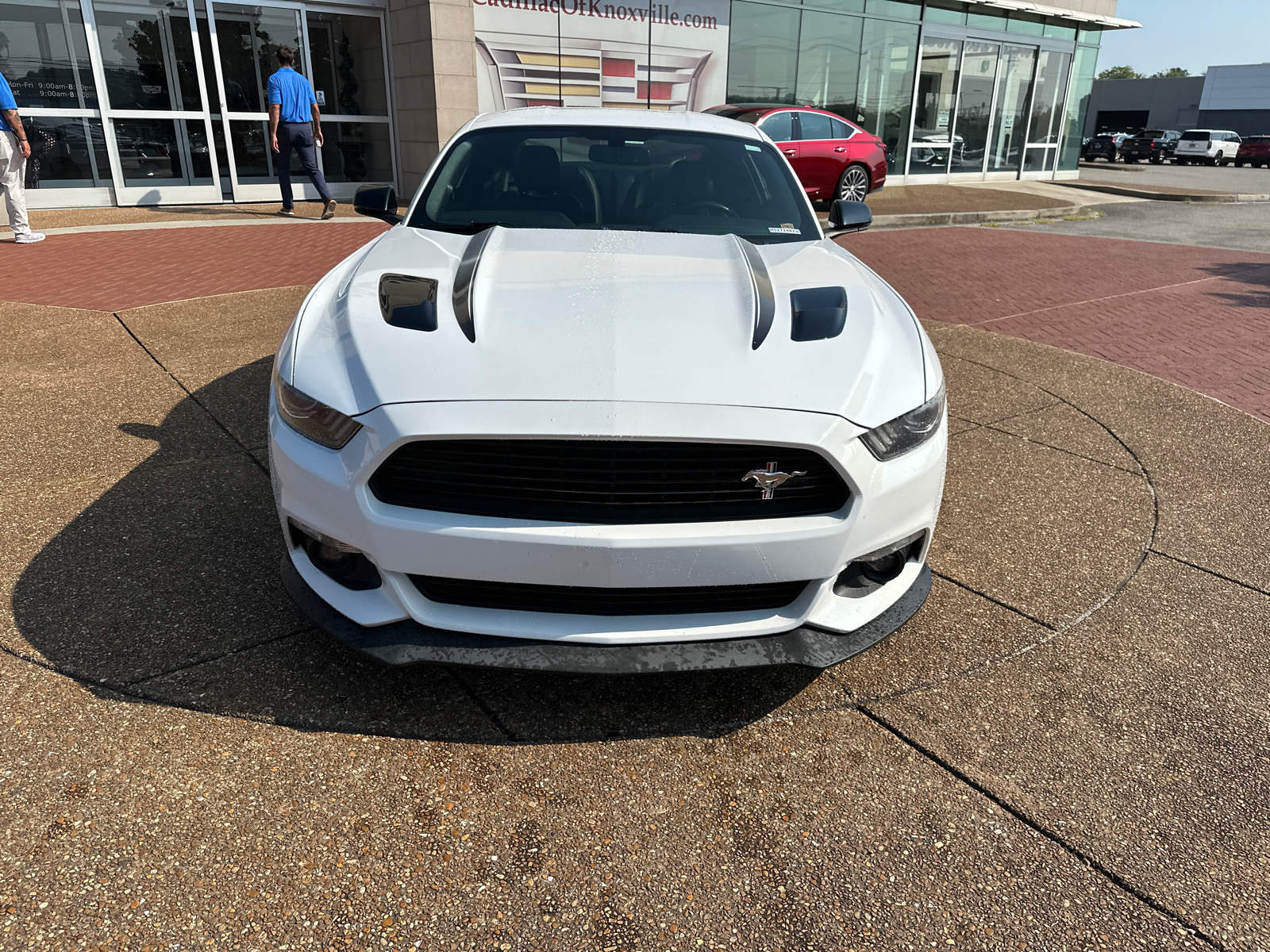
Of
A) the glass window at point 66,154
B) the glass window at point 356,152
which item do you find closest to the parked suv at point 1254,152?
the glass window at point 356,152

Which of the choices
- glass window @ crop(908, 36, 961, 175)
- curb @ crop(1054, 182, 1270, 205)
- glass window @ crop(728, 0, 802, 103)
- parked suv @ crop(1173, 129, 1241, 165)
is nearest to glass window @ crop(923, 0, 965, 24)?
glass window @ crop(908, 36, 961, 175)

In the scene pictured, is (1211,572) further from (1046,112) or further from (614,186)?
(1046,112)

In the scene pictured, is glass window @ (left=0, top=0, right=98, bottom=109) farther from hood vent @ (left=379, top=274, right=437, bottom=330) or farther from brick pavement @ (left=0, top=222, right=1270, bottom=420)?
→ hood vent @ (left=379, top=274, right=437, bottom=330)

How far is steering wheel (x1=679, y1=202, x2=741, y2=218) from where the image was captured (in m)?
3.65

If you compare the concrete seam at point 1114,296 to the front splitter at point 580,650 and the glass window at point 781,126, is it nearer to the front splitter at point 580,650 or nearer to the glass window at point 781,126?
the front splitter at point 580,650

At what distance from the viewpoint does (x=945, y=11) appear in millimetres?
20891

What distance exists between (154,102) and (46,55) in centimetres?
128

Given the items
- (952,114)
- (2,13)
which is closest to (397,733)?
(2,13)

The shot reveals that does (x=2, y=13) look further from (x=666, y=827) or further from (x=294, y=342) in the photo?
(x=666, y=827)

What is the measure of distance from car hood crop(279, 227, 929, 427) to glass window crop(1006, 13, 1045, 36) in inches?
948

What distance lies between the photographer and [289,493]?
2.42 metres

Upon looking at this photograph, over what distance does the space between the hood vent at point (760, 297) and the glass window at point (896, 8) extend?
764 inches

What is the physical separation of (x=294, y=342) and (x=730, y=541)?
143 cm

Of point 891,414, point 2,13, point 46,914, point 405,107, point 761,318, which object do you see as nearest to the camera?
point 46,914
